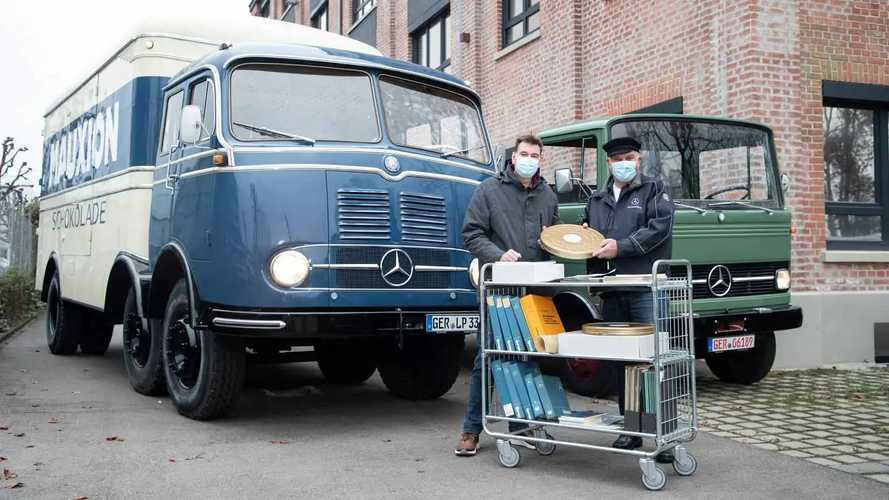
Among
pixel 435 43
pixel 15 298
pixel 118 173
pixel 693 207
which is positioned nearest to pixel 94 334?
pixel 118 173

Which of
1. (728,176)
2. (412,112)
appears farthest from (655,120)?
(412,112)

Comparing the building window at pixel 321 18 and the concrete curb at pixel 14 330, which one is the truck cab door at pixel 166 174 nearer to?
the concrete curb at pixel 14 330

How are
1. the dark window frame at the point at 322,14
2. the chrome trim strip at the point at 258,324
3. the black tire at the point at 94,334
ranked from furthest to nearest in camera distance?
the dark window frame at the point at 322,14
the black tire at the point at 94,334
the chrome trim strip at the point at 258,324

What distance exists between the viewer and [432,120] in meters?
7.26

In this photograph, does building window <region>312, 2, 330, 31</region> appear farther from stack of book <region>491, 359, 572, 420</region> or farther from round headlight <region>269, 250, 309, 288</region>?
stack of book <region>491, 359, 572, 420</region>

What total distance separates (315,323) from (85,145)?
5.20 metres

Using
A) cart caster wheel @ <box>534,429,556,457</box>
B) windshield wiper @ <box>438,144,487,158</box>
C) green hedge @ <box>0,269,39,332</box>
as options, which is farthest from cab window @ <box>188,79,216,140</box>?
green hedge @ <box>0,269,39,332</box>

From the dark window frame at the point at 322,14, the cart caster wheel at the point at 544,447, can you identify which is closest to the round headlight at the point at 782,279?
the cart caster wheel at the point at 544,447

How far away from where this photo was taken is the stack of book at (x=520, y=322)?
5.44 meters

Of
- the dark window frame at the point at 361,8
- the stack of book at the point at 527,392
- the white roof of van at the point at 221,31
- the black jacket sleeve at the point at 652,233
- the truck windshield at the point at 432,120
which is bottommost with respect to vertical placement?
the stack of book at the point at 527,392

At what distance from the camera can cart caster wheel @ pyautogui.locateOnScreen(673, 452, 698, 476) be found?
5273 mm

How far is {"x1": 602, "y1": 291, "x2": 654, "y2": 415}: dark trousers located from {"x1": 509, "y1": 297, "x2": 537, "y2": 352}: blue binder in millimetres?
534

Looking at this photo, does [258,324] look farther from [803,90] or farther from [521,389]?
[803,90]

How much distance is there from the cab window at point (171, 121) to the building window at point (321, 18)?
857 inches
